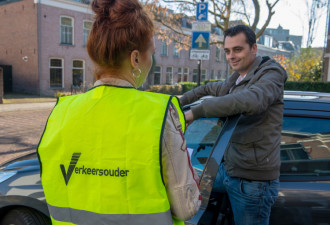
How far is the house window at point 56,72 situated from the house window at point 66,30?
146 cm

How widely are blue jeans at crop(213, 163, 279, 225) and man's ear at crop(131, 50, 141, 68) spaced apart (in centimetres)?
108

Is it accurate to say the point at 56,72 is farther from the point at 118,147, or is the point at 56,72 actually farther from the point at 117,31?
the point at 118,147

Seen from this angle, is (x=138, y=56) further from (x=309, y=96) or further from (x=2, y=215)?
(x=2, y=215)

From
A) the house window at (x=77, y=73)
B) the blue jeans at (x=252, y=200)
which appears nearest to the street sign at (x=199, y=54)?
the blue jeans at (x=252, y=200)

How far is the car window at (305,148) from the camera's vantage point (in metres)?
2.16

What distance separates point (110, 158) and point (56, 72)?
21.3m

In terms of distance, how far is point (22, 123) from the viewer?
9.66m

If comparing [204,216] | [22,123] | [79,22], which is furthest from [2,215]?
[79,22]

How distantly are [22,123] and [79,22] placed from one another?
13442 mm

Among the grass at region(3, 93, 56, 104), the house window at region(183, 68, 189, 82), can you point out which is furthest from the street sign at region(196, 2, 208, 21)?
the house window at region(183, 68, 189, 82)

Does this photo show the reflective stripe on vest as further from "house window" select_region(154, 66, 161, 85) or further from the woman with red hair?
"house window" select_region(154, 66, 161, 85)

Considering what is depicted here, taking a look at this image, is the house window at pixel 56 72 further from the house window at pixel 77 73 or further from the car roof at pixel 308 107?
the car roof at pixel 308 107

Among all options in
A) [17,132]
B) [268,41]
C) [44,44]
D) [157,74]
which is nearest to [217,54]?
[157,74]

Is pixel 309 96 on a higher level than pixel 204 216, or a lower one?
higher
